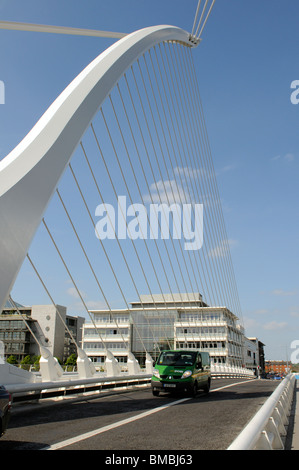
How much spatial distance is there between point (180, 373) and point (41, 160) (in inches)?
354

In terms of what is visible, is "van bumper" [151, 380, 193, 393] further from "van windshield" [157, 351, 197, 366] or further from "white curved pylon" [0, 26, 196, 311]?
"white curved pylon" [0, 26, 196, 311]

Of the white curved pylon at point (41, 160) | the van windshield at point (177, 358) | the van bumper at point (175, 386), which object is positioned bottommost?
the van bumper at point (175, 386)

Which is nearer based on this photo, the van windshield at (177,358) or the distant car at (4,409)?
the distant car at (4,409)

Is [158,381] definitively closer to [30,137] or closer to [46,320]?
[30,137]

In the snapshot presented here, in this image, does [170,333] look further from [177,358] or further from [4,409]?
[4,409]

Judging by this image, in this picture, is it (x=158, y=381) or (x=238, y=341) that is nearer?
(x=158, y=381)

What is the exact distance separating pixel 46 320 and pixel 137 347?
28.8 m

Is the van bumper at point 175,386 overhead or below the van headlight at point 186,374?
below

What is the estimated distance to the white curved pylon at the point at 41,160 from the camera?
8.73 metres

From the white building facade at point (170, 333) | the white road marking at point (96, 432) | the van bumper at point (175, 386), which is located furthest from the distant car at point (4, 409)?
the white building facade at point (170, 333)

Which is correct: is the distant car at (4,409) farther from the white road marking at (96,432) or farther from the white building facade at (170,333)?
the white building facade at (170,333)

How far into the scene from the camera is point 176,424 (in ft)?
27.0

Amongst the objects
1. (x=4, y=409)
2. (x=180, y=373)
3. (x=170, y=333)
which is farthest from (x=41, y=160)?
(x=170, y=333)
